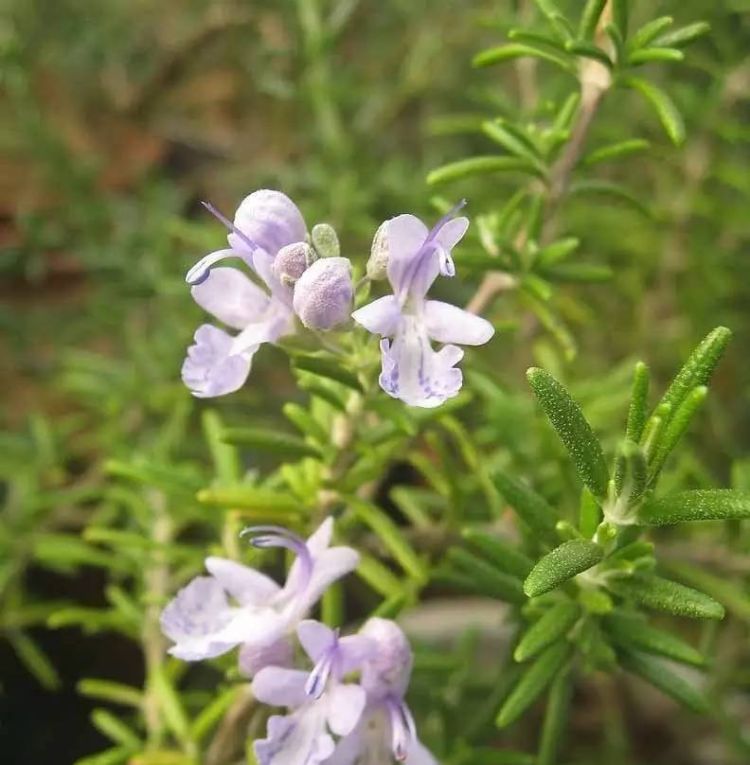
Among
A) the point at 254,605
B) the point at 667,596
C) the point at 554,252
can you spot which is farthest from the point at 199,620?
the point at 554,252

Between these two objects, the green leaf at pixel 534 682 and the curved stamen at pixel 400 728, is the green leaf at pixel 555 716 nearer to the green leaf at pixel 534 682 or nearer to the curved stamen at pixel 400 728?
the green leaf at pixel 534 682

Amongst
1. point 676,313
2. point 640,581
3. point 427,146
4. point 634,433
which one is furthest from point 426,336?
point 427,146

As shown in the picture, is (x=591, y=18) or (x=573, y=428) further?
(x=591, y=18)

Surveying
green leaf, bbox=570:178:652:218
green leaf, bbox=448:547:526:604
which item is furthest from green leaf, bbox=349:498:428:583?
green leaf, bbox=570:178:652:218

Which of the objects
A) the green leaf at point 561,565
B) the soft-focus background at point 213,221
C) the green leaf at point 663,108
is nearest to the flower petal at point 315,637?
the green leaf at point 561,565

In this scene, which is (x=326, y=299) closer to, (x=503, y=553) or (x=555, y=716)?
(x=503, y=553)

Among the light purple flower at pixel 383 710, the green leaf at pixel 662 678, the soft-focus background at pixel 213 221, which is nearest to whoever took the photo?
the light purple flower at pixel 383 710
